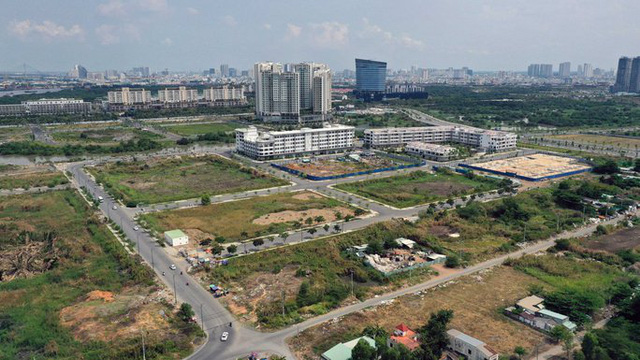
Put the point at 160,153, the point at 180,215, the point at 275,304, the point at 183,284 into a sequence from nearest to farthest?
the point at 275,304 → the point at 183,284 → the point at 180,215 → the point at 160,153

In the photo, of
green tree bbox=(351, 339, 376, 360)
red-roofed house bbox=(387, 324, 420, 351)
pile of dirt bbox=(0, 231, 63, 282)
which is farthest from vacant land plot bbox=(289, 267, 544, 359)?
pile of dirt bbox=(0, 231, 63, 282)

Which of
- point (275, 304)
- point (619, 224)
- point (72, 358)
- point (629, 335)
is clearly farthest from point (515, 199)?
point (72, 358)

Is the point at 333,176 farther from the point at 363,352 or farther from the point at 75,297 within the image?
the point at 363,352

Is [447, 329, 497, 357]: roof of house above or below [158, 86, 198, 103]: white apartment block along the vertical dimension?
below

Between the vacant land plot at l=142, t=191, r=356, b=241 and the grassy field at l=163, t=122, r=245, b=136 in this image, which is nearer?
the vacant land plot at l=142, t=191, r=356, b=241

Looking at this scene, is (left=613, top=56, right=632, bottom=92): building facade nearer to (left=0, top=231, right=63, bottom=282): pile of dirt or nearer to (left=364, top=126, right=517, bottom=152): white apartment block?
(left=364, top=126, right=517, bottom=152): white apartment block

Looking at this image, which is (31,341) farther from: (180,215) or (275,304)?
(180,215)

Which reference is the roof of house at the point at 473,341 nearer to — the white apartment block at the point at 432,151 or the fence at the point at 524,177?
the fence at the point at 524,177
